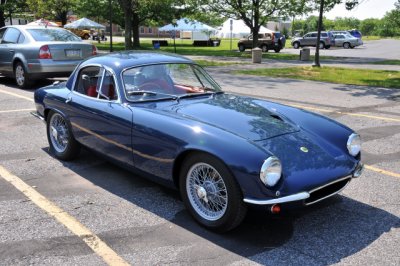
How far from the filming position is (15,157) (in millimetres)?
5828

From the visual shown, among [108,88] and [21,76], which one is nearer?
[108,88]

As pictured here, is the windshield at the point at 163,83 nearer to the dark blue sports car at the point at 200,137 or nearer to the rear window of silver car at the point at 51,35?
the dark blue sports car at the point at 200,137

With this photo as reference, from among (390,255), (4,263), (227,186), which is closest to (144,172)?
(227,186)

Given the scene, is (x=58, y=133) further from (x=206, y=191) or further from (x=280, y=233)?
(x=280, y=233)

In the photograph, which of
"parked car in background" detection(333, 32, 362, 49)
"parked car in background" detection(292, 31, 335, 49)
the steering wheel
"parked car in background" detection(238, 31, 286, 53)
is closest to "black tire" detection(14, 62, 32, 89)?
the steering wheel

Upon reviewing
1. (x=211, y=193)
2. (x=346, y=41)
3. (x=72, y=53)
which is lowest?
(x=211, y=193)

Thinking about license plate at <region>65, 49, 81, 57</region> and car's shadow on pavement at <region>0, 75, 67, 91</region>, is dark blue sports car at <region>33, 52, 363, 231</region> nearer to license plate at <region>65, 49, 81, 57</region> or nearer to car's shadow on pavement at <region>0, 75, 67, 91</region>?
license plate at <region>65, 49, 81, 57</region>

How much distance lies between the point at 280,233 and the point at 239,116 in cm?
113

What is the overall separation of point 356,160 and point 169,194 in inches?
73.1

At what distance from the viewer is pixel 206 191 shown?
369 cm

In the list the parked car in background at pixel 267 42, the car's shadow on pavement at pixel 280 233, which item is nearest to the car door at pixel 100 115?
the car's shadow on pavement at pixel 280 233

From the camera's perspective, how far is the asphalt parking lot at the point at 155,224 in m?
3.31

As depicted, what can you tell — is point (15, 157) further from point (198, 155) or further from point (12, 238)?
point (198, 155)

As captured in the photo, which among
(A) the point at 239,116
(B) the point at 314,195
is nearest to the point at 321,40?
(A) the point at 239,116
